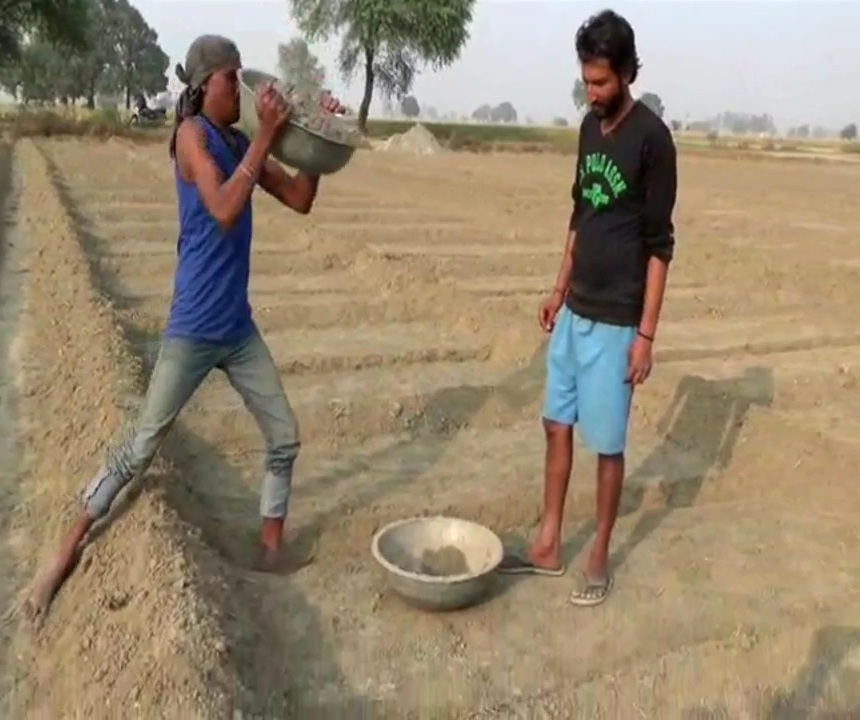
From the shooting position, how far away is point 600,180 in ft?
10.7

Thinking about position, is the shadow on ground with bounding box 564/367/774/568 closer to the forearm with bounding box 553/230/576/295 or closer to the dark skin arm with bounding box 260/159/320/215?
the forearm with bounding box 553/230/576/295

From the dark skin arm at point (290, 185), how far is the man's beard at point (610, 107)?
0.92 meters

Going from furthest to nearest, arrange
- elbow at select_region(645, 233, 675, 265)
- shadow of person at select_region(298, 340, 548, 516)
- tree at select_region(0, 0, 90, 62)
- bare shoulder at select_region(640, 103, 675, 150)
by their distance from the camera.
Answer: tree at select_region(0, 0, 90, 62), shadow of person at select_region(298, 340, 548, 516), elbow at select_region(645, 233, 675, 265), bare shoulder at select_region(640, 103, 675, 150)

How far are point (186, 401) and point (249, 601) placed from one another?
2.39 feet

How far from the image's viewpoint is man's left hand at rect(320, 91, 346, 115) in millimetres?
3090

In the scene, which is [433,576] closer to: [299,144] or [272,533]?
[272,533]

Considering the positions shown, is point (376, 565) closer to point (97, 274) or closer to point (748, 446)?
point (748, 446)

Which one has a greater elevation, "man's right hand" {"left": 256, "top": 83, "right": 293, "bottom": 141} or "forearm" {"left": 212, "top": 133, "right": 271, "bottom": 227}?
"man's right hand" {"left": 256, "top": 83, "right": 293, "bottom": 141}

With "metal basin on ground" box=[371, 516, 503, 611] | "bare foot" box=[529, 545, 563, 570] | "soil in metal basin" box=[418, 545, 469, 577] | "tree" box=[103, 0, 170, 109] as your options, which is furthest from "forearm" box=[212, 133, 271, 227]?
"tree" box=[103, 0, 170, 109]

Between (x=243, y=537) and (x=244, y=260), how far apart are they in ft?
4.18

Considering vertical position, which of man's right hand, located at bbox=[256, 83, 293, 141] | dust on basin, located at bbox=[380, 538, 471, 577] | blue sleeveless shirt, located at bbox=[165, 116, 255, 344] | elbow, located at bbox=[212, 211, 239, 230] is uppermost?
man's right hand, located at bbox=[256, 83, 293, 141]

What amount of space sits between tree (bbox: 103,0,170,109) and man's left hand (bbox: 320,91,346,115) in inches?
3044

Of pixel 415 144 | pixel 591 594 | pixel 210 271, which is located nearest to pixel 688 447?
pixel 591 594

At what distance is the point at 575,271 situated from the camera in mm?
3453
